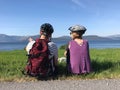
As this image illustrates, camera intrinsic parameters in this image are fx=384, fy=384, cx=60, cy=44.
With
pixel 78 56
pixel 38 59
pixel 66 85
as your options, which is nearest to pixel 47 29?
pixel 38 59

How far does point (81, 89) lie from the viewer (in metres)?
8.05

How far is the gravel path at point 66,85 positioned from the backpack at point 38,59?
1.46 feet

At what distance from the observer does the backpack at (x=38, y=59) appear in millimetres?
9250

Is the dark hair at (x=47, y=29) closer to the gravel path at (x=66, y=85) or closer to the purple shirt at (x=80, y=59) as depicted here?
the purple shirt at (x=80, y=59)

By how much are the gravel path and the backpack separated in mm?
444

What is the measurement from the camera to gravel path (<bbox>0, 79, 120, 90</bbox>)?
8.17m

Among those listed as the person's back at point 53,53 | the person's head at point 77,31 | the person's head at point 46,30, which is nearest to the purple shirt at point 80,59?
the person's head at point 77,31

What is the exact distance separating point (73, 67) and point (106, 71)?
0.96 metres

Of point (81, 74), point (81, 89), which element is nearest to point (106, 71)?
point (81, 74)

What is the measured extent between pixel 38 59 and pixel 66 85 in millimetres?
1172

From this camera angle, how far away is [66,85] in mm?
8492

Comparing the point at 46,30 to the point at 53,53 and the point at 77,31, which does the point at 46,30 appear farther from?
the point at 77,31

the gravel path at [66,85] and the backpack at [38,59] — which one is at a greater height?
the backpack at [38,59]

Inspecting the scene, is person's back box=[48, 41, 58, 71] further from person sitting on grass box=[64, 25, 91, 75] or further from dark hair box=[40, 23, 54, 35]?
person sitting on grass box=[64, 25, 91, 75]
